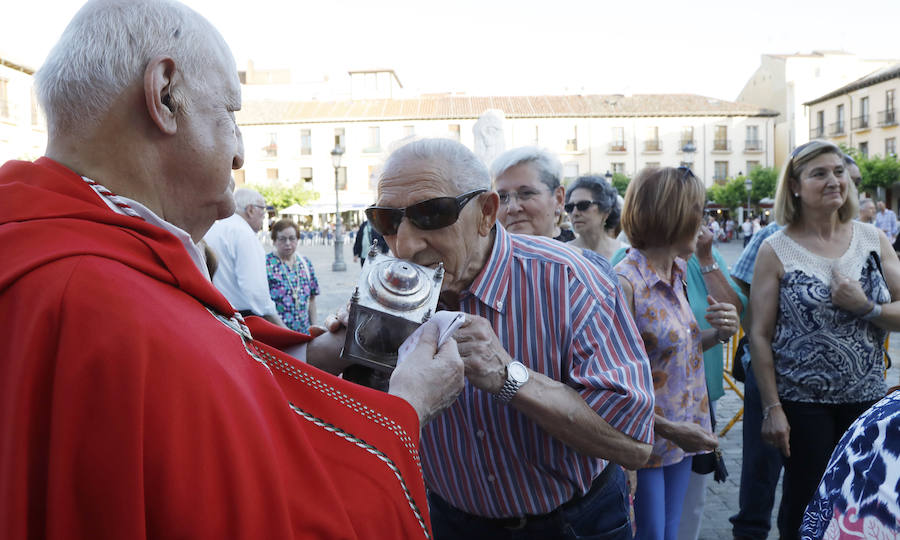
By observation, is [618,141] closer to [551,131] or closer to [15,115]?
[551,131]

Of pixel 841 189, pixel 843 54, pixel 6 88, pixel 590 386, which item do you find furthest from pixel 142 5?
pixel 843 54

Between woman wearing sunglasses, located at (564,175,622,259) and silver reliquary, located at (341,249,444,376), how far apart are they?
3.22 m

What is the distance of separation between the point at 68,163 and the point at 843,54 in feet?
210

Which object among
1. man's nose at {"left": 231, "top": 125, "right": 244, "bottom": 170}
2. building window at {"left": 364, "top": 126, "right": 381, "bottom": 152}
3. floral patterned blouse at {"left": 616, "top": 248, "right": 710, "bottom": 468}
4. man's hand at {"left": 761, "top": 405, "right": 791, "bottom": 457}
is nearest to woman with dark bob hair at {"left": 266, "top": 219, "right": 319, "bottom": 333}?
floral patterned blouse at {"left": 616, "top": 248, "right": 710, "bottom": 468}

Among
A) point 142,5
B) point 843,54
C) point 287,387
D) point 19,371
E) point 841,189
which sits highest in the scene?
point 843,54

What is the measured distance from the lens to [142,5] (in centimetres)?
119

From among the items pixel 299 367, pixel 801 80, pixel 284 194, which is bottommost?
pixel 299 367

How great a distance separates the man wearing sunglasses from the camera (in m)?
1.93

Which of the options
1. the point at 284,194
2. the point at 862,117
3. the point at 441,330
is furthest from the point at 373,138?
the point at 441,330

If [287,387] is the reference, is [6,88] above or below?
above

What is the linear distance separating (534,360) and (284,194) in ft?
161

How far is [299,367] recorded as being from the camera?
1309 mm

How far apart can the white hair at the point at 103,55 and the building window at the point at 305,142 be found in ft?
174

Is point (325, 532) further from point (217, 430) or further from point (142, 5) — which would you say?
point (142, 5)
